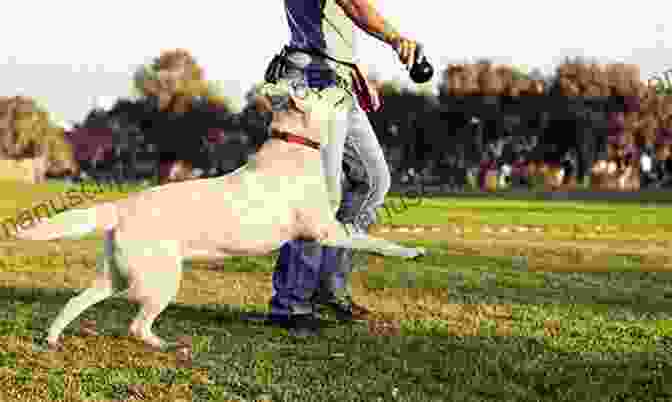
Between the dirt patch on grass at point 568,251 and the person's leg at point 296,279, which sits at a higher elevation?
the person's leg at point 296,279

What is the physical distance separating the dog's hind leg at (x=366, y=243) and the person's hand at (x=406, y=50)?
103 cm

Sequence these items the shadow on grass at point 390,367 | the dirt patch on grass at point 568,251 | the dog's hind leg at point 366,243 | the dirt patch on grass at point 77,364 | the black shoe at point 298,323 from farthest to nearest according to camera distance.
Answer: the dirt patch on grass at point 568,251
the black shoe at point 298,323
the dog's hind leg at point 366,243
the shadow on grass at point 390,367
the dirt patch on grass at point 77,364

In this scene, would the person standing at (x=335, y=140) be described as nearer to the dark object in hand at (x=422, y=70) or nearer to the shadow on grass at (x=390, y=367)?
the dark object in hand at (x=422, y=70)

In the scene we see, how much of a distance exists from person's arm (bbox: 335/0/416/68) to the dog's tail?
70.5 inches

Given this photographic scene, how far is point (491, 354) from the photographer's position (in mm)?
5043

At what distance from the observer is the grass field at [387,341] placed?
421 cm

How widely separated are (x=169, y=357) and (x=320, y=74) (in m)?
2.01

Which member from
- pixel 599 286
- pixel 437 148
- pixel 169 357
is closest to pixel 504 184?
pixel 437 148

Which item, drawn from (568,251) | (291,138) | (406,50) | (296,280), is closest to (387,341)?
(296,280)

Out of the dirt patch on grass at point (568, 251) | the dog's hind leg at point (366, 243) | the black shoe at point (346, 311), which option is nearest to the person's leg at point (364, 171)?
the black shoe at point (346, 311)

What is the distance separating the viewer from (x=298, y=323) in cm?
579

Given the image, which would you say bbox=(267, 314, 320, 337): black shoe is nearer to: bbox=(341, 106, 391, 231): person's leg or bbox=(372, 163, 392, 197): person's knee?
bbox=(341, 106, 391, 231): person's leg

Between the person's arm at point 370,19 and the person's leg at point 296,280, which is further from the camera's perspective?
the person's leg at point 296,280

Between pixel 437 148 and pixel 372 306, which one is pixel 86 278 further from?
pixel 437 148
